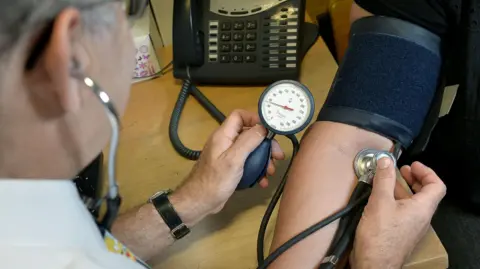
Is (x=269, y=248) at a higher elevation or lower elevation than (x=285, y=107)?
lower

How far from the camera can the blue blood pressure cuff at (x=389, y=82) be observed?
98cm

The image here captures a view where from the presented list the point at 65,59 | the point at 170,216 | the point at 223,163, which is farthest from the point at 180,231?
the point at 65,59

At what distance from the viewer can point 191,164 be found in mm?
1085

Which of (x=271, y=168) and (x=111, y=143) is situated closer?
(x=111, y=143)

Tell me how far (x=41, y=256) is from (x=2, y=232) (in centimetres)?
4

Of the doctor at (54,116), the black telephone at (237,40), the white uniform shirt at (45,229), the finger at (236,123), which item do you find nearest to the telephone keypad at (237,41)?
the black telephone at (237,40)

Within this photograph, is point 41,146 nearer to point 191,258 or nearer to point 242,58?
point 191,258

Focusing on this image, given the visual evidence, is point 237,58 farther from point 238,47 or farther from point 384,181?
point 384,181

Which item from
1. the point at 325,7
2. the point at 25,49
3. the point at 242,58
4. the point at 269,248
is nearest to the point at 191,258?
the point at 269,248

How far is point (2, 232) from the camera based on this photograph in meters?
0.58

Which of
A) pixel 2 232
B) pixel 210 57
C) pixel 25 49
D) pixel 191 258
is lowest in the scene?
pixel 191 258

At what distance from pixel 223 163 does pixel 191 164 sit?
0.13 metres

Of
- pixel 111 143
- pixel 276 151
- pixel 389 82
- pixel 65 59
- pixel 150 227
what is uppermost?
pixel 65 59

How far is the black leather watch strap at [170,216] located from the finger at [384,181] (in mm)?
318
